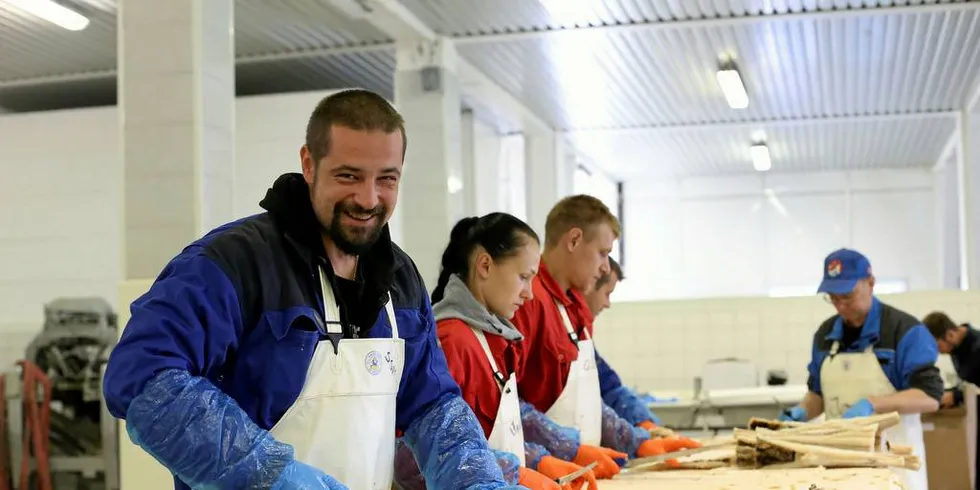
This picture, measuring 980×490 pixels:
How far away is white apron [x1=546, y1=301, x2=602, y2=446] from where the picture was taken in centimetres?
366

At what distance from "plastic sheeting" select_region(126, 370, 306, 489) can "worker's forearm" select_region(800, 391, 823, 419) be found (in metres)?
3.91

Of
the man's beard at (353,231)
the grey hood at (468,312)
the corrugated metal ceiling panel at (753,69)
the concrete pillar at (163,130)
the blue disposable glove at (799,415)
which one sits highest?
the corrugated metal ceiling panel at (753,69)

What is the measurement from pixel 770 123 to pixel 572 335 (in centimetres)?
893

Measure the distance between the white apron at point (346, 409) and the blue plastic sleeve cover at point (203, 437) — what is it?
0.19 metres

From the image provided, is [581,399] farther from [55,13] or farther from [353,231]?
[55,13]

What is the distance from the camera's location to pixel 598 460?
3383 mm

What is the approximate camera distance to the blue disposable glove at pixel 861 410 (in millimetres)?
4559

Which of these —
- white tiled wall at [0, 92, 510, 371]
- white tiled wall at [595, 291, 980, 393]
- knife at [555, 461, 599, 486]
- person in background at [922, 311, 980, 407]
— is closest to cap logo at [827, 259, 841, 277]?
knife at [555, 461, 599, 486]

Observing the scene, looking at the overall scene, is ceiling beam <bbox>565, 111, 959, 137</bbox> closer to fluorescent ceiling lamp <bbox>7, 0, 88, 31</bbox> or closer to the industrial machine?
fluorescent ceiling lamp <bbox>7, 0, 88, 31</bbox>

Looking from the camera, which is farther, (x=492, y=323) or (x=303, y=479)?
(x=492, y=323)

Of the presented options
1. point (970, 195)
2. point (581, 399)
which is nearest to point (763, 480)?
point (581, 399)

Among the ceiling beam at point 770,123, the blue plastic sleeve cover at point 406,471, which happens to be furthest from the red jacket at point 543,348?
the ceiling beam at point 770,123

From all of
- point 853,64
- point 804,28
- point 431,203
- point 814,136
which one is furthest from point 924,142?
point 431,203

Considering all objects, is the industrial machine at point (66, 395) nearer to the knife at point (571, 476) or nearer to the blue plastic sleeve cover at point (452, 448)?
the knife at point (571, 476)
